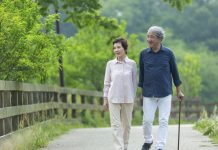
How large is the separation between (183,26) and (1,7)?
109 meters

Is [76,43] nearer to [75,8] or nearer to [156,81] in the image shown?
[75,8]

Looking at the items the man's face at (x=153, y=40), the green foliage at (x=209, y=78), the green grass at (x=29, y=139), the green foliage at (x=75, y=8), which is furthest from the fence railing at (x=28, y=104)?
the green foliage at (x=209, y=78)

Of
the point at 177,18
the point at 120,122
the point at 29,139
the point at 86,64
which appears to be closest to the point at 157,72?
the point at 120,122

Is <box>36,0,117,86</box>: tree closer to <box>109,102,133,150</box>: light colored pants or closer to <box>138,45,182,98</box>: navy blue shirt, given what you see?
<box>109,102,133,150</box>: light colored pants

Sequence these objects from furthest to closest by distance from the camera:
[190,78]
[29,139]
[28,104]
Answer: [190,78]
[28,104]
[29,139]

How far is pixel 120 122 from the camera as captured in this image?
36.9 ft

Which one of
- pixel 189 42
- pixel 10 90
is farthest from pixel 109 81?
pixel 189 42

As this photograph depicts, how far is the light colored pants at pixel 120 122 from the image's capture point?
36.4 ft

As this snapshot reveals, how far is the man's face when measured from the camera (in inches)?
430

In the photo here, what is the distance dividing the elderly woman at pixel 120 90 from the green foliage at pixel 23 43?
2.61 m

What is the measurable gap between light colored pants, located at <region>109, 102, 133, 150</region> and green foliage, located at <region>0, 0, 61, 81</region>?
2.90m

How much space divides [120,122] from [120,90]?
44cm

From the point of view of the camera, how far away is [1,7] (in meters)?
13.1

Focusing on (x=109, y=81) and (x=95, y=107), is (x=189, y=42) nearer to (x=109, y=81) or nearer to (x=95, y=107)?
(x=95, y=107)
